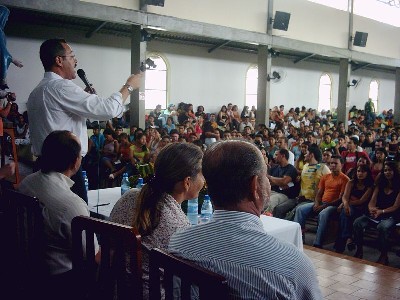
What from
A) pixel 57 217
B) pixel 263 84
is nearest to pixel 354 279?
pixel 57 217

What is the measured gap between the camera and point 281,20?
13242 millimetres

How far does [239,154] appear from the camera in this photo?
1.38m

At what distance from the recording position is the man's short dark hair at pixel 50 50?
2.72 meters

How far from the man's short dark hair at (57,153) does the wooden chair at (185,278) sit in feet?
3.78

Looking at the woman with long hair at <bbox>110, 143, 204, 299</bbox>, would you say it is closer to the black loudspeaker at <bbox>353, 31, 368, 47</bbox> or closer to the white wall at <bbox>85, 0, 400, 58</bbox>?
the white wall at <bbox>85, 0, 400, 58</bbox>

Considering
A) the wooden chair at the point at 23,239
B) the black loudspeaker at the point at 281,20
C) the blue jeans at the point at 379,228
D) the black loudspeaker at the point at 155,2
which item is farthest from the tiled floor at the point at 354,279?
the black loudspeaker at the point at 281,20

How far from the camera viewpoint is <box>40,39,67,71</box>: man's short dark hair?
8.93ft

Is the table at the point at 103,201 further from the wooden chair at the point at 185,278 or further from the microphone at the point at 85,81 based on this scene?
the wooden chair at the point at 185,278

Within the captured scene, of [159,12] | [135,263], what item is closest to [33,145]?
[135,263]

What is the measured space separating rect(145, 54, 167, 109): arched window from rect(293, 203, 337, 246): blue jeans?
8.58 m

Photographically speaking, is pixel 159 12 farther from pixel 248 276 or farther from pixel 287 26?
pixel 248 276

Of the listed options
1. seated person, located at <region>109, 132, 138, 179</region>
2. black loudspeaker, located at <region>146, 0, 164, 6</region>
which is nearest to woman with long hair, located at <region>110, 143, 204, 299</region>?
seated person, located at <region>109, 132, 138, 179</region>

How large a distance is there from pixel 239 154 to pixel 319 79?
18.5m

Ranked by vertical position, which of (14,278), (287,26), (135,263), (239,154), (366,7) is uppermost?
(366,7)
